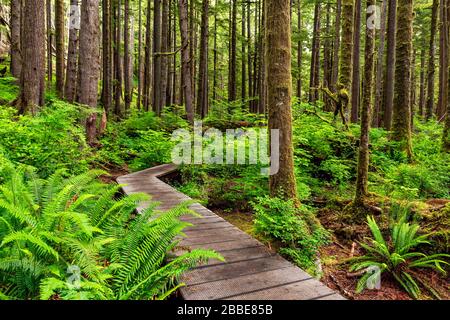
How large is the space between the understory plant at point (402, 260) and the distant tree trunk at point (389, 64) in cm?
1053

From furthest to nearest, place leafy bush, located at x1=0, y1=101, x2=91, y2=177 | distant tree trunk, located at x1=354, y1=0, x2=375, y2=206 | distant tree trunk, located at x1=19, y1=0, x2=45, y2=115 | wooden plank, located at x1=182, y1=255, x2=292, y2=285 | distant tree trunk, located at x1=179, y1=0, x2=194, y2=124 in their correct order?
distant tree trunk, located at x1=179, y1=0, x2=194, y2=124 < distant tree trunk, located at x1=19, y1=0, x2=45, y2=115 < leafy bush, located at x1=0, y1=101, x2=91, y2=177 < distant tree trunk, located at x1=354, y1=0, x2=375, y2=206 < wooden plank, located at x1=182, y1=255, x2=292, y2=285

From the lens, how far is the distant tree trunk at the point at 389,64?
44.3 ft

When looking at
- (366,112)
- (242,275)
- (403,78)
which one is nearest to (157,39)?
(403,78)

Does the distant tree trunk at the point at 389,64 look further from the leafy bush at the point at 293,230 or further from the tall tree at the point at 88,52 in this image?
the tall tree at the point at 88,52

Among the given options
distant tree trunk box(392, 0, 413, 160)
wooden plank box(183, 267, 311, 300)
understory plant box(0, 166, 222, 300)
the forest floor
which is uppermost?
distant tree trunk box(392, 0, 413, 160)

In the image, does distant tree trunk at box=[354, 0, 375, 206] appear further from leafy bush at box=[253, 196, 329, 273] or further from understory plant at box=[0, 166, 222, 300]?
understory plant at box=[0, 166, 222, 300]

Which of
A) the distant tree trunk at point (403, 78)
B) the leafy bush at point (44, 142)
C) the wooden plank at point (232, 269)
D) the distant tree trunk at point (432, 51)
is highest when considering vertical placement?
the distant tree trunk at point (432, 51)

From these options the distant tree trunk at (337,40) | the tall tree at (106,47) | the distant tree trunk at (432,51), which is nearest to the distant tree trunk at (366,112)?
the distant tree trunk at (337,40)

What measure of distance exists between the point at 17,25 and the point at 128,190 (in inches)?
557

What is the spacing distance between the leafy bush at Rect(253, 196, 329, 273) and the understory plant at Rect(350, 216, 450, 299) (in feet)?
2.18

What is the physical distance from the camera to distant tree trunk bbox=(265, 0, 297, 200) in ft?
17.7

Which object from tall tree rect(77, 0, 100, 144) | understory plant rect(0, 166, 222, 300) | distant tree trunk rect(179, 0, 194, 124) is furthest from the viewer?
distant tree trunk rect(179, 0, 194, 124)

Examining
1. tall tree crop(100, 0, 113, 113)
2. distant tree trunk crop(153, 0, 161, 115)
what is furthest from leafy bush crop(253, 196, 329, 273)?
tall tree crop(100, 0, 113, 113)
